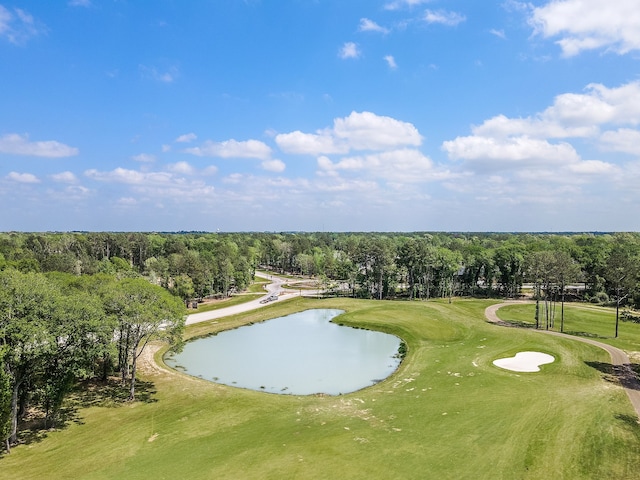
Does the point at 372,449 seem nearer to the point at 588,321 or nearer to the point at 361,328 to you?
the point at 361,328

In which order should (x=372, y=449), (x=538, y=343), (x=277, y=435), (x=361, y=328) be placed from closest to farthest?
(x=372, y=449) < (x=277, y=435) < (x=538, y=343) < (x=361, y=328)

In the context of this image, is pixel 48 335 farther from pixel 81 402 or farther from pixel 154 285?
pixel 154 285

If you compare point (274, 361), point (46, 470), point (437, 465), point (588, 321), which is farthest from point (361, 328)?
point (46, 470)

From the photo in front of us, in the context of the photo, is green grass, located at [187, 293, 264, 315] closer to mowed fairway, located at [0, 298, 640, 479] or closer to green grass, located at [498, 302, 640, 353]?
mowed fairway, located at [0, 298, 640, 479]

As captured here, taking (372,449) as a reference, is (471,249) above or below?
above

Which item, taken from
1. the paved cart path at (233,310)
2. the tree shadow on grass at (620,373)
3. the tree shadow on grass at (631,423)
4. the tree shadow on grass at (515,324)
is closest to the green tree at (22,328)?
the tree shadow on grass at (631,423)

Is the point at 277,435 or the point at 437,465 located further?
the point at 277,435

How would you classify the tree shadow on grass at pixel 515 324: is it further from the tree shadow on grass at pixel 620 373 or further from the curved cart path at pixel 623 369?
the tree shadow on grass at pixel 620 373

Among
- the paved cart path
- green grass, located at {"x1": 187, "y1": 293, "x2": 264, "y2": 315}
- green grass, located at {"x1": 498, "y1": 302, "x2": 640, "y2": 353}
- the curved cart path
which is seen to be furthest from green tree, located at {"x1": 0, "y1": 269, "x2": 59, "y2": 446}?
green grass, located at {"x1": 498, "y1": 302, "x2": 640, "y2": 353}

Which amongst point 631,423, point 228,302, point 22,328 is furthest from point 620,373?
point 228,302
